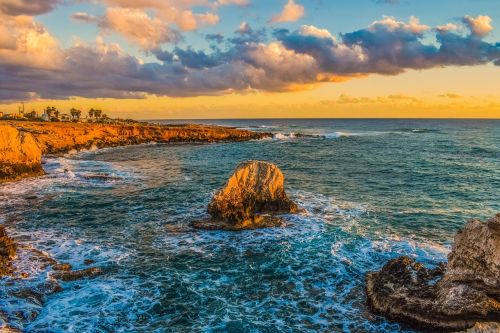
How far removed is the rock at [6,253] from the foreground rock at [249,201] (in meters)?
10.3

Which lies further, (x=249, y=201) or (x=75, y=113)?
(x=75, y=113)

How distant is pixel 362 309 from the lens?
16.4 meters

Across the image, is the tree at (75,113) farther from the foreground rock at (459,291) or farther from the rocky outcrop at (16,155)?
the foreground rock at (459,291)

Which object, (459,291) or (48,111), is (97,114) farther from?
(459,291)

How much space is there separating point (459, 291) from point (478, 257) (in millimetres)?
1421

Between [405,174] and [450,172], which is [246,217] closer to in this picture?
[405,174]

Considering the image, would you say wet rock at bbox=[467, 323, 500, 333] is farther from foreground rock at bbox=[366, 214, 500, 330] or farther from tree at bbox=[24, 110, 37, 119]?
tree at bbox=[24, 110, 37, 119]

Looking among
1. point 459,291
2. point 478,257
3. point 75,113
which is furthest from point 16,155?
point 75,113

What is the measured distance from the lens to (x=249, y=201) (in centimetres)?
2795

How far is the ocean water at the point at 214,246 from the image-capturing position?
1580 cm

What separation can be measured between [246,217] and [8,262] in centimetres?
1336

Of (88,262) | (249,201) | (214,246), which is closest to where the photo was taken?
(88,262)

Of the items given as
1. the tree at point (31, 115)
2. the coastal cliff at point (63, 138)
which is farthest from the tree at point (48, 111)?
the coastal cliff at point (63, 138)

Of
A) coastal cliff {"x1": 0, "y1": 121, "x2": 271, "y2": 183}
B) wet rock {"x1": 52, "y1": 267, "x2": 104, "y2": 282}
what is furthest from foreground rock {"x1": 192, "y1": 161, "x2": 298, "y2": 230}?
coastal cliff {"x1": 0, "y1": 121, "x2": 271, "y2": 183}
